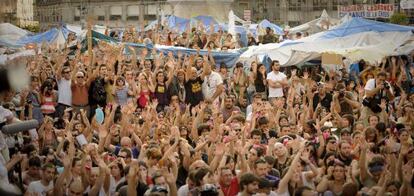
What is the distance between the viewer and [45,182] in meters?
7.97

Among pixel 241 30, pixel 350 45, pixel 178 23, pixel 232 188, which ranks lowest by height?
pixel 232 188

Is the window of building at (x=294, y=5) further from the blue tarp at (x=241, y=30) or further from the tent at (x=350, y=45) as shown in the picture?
the tent at (x=350, y=45)

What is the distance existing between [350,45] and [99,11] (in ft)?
174

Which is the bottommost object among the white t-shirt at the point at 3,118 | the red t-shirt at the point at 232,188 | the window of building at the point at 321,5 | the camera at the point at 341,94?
the red t-shirt at the point at 232,188

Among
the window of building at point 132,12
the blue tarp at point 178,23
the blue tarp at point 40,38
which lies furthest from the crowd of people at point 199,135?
the window of building at point 132,12

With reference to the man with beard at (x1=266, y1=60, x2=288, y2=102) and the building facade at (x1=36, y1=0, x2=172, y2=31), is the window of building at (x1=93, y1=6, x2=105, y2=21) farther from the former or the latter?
the man with beard at (x1=266, y1=60, x2=288, y2=102)

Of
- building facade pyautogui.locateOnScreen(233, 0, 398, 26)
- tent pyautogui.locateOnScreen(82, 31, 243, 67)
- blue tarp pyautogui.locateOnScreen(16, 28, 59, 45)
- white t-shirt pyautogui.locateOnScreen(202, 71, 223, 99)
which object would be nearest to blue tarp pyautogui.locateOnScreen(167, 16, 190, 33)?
blue tarp pyautogui.locateOnScreen(16, 28, 59, 45)

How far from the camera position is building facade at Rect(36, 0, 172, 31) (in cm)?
6725

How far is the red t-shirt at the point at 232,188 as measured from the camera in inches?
320

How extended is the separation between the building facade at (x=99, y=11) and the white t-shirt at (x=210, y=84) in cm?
4587

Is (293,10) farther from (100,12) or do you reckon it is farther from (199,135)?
(199,135)

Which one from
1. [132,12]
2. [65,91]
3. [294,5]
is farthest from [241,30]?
[132,12]

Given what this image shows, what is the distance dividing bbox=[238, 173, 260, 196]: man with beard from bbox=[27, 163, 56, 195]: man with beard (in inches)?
71.4

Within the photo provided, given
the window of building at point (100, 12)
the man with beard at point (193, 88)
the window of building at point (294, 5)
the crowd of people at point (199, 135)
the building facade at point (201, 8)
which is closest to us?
the crowd of people at point (199, 135)
